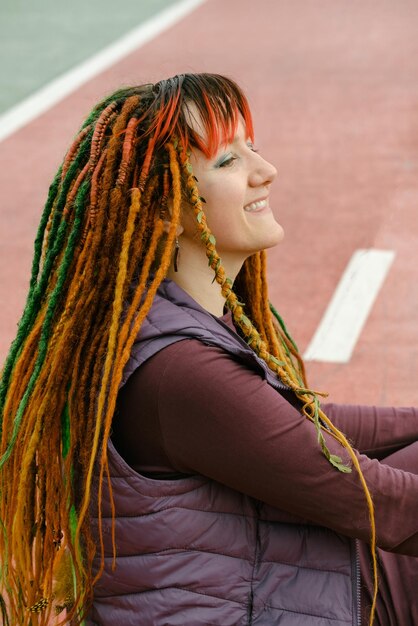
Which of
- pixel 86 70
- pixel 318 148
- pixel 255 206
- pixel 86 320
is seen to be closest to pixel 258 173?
pixel 255 206

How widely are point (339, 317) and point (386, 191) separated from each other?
1.99 meters

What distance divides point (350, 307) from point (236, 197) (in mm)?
3554

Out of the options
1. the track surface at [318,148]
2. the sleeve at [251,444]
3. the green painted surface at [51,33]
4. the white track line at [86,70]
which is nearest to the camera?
the sleeve at [251,444]

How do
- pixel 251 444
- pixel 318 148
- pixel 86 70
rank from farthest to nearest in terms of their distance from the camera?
pixel 86 70
pixel 318 148
pixel 251 444

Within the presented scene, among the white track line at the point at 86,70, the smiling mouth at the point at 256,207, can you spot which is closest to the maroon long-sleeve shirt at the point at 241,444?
the smiling mouth at the point at 256,207

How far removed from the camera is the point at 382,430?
302 cm

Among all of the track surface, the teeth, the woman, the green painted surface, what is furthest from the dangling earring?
the green painted surface

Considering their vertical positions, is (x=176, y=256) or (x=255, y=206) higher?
(x=255, y=206)

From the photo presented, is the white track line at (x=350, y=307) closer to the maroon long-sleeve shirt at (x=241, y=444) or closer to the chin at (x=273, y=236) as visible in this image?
the chin at (x=273, y=236)

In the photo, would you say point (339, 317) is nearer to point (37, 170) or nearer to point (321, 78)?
point (37, 170)

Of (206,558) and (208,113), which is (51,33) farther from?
(206,558)

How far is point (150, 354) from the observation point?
2430 millimetres

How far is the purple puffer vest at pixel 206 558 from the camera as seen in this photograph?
246cm

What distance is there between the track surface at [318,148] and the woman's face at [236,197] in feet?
3.87
